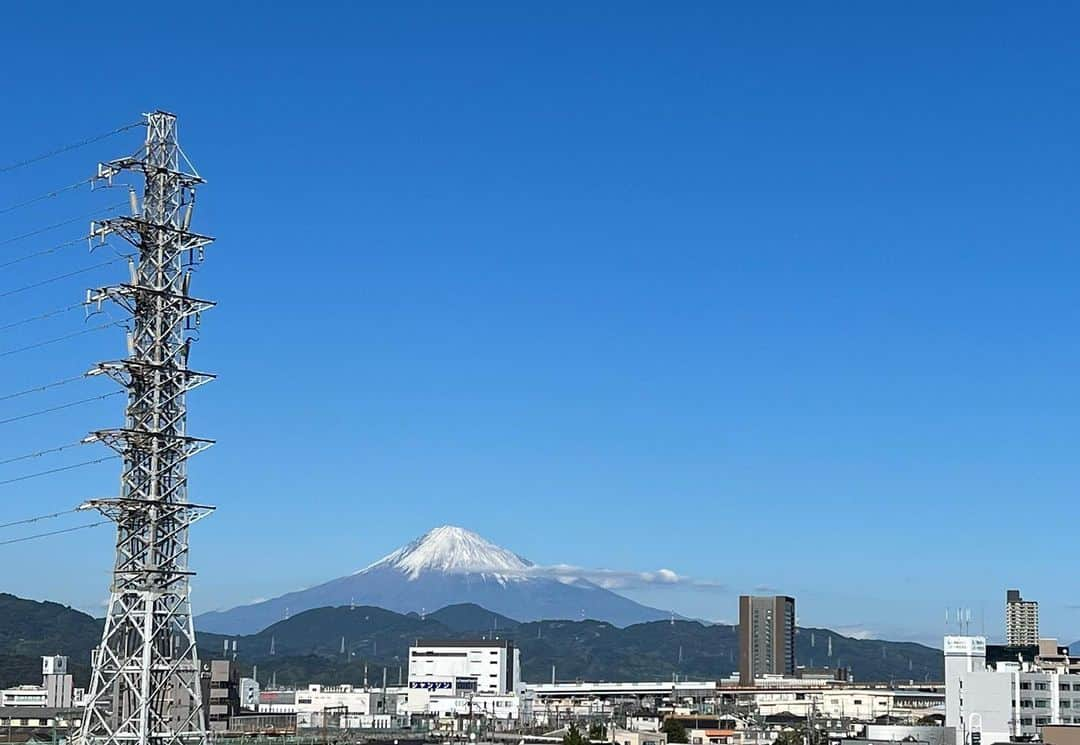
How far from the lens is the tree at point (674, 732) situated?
105 m

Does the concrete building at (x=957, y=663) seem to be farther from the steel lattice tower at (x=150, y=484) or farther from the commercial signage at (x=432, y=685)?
the commercial signage at (x=432, y=685)

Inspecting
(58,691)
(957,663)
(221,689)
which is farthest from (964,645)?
(58,691)

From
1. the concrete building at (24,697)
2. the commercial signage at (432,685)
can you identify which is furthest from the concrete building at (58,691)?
the commercial signage at (432,685)

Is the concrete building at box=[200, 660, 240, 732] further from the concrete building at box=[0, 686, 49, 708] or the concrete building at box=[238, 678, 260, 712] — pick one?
the concrete building at box=[0, 686, 49, 708]

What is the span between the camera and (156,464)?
4812 cm

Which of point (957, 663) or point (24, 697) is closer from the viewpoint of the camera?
point (957, 663)

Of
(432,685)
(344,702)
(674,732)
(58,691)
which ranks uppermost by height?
(674,732)

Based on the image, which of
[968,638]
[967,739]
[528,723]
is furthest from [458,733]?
[967,739]

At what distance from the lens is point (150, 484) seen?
48031 millimetres

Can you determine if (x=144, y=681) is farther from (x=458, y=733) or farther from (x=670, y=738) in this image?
(x=458, y=733)

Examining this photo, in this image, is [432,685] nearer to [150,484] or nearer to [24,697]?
[24,697]

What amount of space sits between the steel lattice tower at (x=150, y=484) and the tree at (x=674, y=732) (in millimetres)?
59021

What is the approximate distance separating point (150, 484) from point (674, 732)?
6755 centimetres

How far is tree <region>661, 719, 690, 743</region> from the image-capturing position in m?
105
